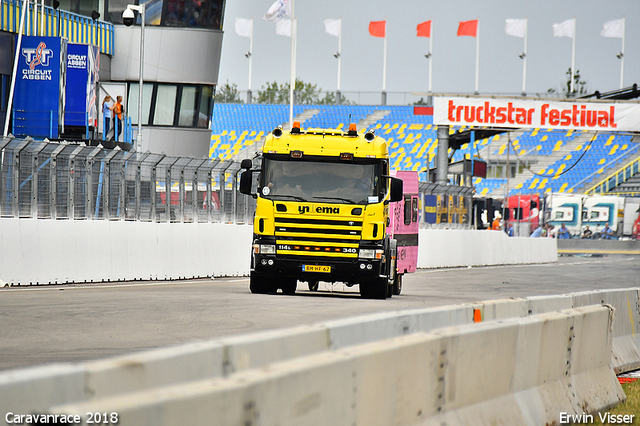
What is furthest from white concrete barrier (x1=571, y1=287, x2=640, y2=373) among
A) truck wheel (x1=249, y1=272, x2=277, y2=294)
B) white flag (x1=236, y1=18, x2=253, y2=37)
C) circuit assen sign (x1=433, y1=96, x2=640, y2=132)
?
white flag (x1=236, y1=18, x2=253, y2=37)

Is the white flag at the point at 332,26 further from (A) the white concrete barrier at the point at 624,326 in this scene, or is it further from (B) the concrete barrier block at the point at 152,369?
(B) the concrete barrier block at the point at 152,369

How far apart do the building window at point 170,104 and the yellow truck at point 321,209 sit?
2915 centimetres

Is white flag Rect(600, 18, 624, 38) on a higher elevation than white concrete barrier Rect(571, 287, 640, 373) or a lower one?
higher

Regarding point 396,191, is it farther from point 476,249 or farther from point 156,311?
point 476,249

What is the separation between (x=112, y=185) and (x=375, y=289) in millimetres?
6783

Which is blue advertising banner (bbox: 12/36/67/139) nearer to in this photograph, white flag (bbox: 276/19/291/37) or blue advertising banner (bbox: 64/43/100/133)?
blue advertising banner (bbox: 64/43/100/133)

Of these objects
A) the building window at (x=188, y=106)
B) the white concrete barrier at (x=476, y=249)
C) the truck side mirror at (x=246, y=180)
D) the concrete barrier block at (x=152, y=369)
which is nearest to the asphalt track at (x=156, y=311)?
the truck side mirror at (x=246, y=180)

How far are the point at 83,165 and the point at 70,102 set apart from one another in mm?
18360

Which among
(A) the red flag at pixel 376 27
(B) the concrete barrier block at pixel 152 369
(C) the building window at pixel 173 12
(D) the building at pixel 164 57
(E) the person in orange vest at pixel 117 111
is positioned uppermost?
(A) the red flag at pixel 376 27

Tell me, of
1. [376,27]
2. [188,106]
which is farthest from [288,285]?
[376,27]

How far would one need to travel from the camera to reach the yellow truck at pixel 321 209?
659 inches

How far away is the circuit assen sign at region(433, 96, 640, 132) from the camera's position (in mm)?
40969

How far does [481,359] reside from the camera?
6355 mm

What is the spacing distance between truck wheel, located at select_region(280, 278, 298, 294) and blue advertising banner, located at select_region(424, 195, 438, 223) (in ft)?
52.5
